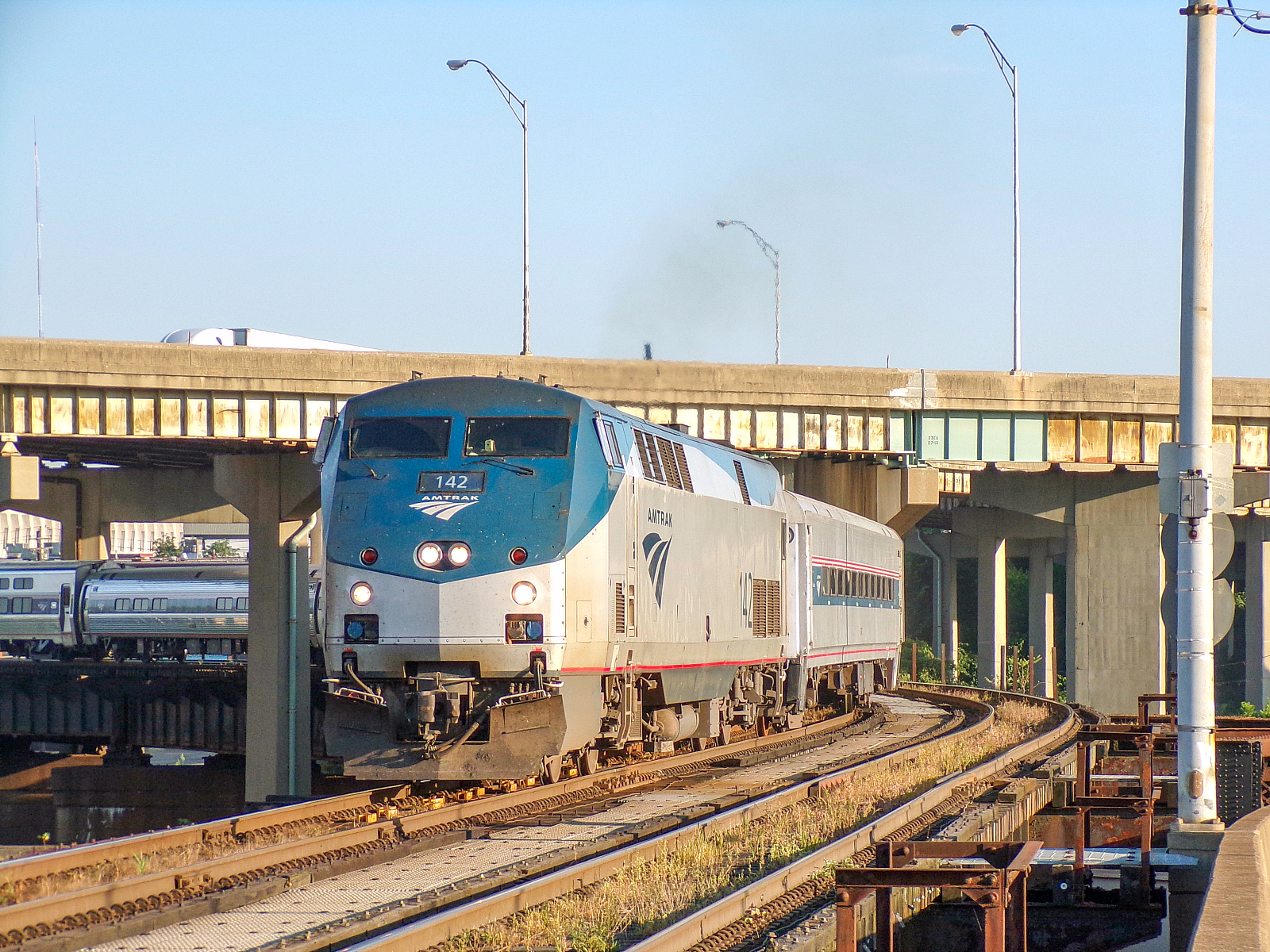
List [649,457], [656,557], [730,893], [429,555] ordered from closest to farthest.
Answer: [730,893] → [429,555] → [656,557] → [649,457]

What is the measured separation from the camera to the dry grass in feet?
29.5

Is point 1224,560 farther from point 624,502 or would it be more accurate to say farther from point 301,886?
point 301,886

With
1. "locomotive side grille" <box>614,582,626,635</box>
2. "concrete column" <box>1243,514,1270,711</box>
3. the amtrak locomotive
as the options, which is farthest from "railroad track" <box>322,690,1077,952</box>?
"concrete column" <box>1243,514,1270,711</box>

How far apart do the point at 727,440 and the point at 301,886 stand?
794 inches

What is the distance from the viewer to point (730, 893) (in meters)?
9.97

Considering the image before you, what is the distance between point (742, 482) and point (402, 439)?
6.75 metres

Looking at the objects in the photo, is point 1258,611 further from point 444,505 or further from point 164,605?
point 444,505

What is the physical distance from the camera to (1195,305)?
12633 mm

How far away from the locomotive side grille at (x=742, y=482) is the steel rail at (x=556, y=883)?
436 cm

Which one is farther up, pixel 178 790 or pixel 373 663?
pixel 373 663

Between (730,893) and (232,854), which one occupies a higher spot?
(730,893)

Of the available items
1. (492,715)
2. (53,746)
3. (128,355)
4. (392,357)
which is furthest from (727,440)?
(53,746)

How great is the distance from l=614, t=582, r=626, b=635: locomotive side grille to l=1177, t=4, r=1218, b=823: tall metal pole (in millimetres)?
5410

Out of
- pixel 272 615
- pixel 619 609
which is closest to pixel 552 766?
pixel 619 609
